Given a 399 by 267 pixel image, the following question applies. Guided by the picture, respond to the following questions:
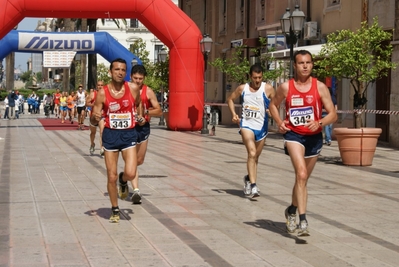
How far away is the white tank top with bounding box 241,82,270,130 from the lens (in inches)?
456

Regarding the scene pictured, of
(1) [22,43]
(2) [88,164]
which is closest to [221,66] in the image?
(1) [22,43]

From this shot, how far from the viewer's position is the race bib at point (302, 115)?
828cm

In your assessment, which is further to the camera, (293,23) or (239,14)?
(239,14)

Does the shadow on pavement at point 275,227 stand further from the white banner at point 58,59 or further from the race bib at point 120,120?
the white banner at point 58,59

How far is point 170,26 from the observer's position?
2927cm

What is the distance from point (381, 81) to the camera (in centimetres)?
2439

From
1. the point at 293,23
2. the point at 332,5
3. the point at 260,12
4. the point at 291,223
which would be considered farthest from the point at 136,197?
the point at 260,12

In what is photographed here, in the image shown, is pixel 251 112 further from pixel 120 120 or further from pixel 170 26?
pixel 170 26

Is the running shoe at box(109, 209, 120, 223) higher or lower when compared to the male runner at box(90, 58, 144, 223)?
lower

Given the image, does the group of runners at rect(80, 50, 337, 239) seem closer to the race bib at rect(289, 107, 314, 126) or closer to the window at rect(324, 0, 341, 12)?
the race bib at rect(289, 107, 314, 126)

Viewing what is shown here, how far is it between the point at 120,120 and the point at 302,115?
2.03m

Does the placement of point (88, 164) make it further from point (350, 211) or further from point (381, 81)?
point (381, 81)

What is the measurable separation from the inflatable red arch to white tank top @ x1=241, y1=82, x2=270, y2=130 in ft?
56.1

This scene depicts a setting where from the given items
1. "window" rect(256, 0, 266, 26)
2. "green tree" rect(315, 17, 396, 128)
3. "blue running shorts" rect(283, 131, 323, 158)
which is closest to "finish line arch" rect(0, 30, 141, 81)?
"window" rect(256, 0, 266, 26)
